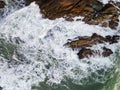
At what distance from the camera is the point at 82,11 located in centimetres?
1662

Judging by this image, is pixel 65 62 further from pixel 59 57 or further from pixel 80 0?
pixel 80 0

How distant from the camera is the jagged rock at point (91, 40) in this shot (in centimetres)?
1602

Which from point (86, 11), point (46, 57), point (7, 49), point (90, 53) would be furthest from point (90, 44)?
point (7, 49)

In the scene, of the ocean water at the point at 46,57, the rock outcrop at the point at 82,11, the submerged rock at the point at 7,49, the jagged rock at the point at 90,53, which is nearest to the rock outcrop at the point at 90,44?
the jagged rock at the point at 90,53

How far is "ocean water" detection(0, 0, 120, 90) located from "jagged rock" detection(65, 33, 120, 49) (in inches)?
7.2

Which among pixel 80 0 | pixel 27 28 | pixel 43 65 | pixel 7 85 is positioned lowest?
pixel 7 85

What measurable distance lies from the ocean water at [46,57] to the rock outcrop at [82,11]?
0.76 feet

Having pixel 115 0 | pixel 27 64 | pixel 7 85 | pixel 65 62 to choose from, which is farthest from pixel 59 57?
pixel 115 0

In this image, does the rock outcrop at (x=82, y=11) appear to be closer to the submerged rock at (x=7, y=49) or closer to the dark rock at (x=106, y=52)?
the dark rock at (x=106, y=52)

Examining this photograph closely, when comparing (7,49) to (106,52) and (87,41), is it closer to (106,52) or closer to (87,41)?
(87,41)

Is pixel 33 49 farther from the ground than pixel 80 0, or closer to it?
closer to it

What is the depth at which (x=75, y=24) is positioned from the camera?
1672cm

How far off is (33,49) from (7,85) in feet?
6.69

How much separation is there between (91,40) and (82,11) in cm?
140
